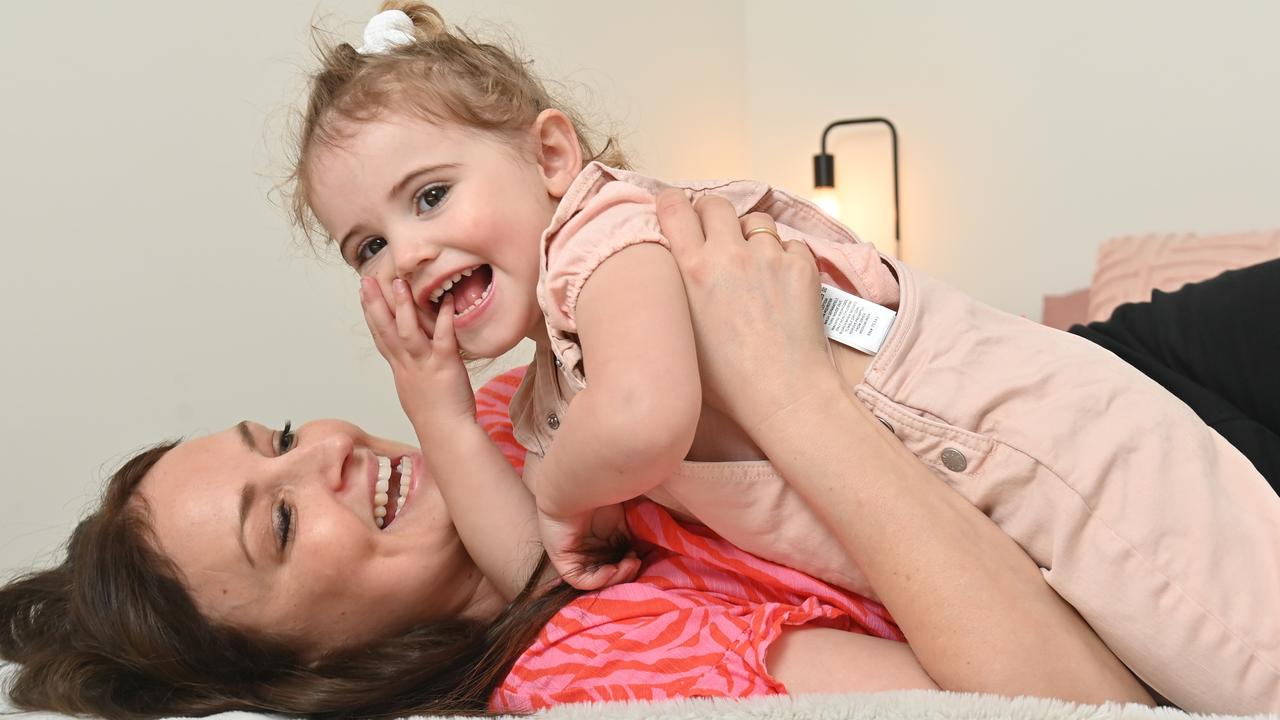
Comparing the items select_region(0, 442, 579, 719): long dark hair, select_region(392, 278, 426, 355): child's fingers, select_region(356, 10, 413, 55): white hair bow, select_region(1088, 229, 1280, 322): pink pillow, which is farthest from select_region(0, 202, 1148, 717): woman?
select_region(1088, 229, 1280, 322): pink pillow

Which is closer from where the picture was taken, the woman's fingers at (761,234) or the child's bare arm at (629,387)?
the child's bare arm at (629,387)

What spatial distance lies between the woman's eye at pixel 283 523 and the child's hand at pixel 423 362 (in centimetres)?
18

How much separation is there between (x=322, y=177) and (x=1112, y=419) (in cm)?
87

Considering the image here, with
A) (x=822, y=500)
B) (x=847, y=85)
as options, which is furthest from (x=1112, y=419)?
(x=847, y=85)

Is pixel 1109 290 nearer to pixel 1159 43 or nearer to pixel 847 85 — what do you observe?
pixel 1159 43

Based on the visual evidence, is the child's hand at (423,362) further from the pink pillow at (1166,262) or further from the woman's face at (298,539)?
the pink pillow at (1166,262)

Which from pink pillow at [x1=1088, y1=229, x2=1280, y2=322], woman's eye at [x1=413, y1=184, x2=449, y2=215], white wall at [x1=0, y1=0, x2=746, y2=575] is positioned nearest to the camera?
woman's eye at [x1=413, y1=184, x2=449, y2=215]

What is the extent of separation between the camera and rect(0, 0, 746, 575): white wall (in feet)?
5.24

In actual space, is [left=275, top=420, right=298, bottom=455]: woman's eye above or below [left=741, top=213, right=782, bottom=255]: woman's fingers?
below

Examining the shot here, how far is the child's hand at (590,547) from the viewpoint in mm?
1046

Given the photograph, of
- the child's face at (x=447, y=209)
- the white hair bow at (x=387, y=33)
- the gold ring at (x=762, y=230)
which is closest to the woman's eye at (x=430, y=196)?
the child's face at (x=447, y=209)

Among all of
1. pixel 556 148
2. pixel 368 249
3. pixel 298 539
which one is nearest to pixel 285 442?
pixel 298 539

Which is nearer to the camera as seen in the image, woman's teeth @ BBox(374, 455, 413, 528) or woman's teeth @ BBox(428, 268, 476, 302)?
woman's teeth @ BBox(428, 268, 476, 302)

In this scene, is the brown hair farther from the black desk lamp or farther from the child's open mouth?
the black desk lamp
